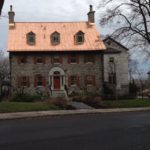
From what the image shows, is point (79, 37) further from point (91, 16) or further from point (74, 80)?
point (74, 80)

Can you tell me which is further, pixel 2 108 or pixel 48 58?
pixel 48 58

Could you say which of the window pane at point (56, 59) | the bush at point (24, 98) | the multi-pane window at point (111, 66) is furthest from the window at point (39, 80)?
the multi-pane window at point (111, 66)

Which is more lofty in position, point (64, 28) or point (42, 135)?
point (64, 28)

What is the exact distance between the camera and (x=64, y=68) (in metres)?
57.4

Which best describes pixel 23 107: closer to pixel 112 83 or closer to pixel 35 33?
pixel 35 33

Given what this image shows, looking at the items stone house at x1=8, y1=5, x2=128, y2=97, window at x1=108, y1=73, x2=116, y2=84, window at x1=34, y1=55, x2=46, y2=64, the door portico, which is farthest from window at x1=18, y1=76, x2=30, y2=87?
window at x1=108, y1=73, x2=116, y2=84

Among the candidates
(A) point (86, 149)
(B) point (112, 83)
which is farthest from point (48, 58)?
(A) point (86, 149)

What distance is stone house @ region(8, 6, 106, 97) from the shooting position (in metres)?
56.6

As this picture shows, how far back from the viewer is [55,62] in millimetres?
57219

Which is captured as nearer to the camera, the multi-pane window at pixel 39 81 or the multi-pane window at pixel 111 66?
the multi-pane window at pixel 39 81

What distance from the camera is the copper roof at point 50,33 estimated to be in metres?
57.4

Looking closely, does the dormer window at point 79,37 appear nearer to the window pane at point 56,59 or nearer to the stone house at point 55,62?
the stone house at point 55,62

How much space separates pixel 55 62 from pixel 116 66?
14.3m

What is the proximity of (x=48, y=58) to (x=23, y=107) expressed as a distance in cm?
2524
